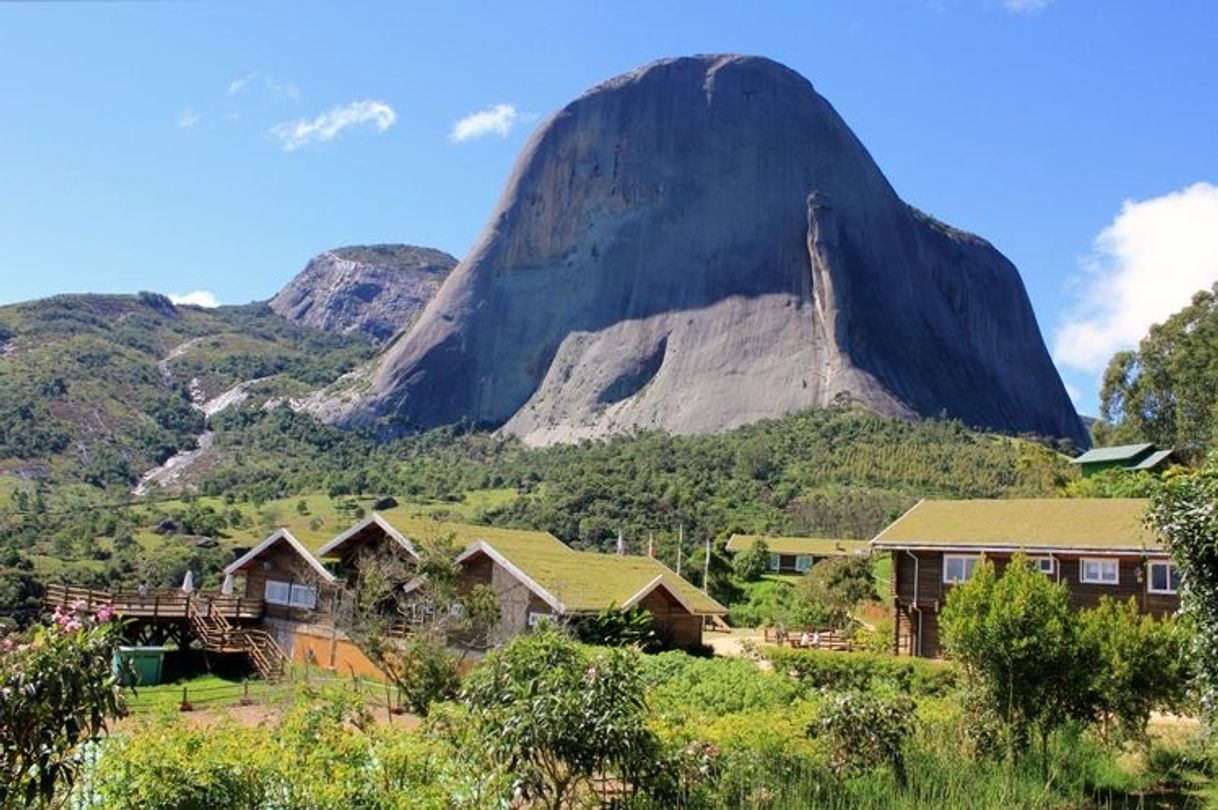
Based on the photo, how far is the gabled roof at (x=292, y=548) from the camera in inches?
1303

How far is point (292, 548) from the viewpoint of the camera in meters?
35.3

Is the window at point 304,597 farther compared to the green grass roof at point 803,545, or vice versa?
the green grass roof at point 803,545

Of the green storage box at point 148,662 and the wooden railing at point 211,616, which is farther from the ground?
the wooden railing at point 211,616

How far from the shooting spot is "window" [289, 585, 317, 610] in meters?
34.7

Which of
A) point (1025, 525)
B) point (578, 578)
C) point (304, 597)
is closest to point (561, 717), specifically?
point (578, 578)

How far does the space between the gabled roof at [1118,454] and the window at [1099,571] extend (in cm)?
2543

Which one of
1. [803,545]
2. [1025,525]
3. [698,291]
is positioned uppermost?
[698,291]

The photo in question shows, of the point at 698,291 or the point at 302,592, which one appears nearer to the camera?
the point at 302,592

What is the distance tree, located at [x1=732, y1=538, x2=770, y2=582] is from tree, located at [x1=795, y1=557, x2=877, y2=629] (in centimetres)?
1045

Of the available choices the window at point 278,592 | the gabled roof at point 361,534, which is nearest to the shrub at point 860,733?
the gabled roof at point 361,534

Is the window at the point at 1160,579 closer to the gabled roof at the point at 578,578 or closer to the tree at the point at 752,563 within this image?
the gabled roof at the point at 578,578

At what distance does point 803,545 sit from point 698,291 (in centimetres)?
5836

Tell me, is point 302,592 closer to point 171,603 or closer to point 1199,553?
point 171,603

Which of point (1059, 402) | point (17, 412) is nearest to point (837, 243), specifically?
point (1059, 402)
